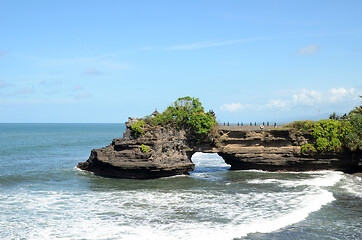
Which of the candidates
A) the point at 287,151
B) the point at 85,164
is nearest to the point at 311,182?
the point at 287,151

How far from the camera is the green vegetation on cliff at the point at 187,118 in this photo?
30406mm

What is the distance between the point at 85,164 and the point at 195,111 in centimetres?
1162

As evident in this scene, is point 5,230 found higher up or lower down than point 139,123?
lower down

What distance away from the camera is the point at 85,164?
109 ft

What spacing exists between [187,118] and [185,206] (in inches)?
473

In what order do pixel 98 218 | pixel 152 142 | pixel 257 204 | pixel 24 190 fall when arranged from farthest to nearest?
pixel 152 142, pixel 24 190, pixel 257 204, pixel 98 218

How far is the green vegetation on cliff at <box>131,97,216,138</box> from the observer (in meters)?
30.4

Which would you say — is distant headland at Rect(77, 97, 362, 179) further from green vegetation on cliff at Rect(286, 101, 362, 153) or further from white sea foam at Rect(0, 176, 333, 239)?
white sea foam at Rect(0, 176, 333, 239)

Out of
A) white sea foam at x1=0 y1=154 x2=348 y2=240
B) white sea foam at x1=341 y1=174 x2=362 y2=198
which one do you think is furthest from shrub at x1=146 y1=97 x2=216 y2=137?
white sea foam at x1=341 y1=174 x2=362 y2=198

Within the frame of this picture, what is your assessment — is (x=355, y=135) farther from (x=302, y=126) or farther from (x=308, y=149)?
(x=302, y=126)

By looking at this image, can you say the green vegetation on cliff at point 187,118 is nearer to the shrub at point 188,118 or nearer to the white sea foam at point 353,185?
the shrub at point 188,118

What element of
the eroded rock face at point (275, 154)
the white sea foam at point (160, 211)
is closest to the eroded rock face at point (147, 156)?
the white sea foam at point (160, 211)

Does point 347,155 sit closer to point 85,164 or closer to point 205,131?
point 205,131

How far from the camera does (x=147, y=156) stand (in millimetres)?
28172
